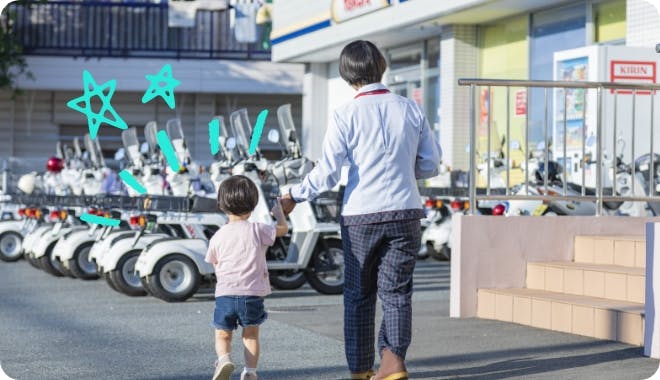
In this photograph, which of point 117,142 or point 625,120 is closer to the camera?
point 625,120

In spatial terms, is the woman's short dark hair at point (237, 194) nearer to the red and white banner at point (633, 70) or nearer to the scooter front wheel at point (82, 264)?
the scooter front wheel at point (82, 264)

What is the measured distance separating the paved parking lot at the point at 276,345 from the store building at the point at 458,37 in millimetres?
7388

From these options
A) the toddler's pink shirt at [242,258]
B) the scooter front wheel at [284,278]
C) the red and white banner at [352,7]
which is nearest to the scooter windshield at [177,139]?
the scooter front wheel at [284,278]

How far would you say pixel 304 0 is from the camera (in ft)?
83.1

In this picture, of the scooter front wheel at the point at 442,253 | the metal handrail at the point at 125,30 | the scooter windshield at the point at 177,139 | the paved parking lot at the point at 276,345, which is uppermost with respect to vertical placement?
the metal handrail at the point at 125,30

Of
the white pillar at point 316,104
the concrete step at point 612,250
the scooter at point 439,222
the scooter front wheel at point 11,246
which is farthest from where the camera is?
the white pillar at point 316,104

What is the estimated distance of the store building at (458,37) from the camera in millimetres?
17656

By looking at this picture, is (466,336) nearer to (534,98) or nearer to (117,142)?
(534,98)

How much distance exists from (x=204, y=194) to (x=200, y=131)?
21107 millimetres

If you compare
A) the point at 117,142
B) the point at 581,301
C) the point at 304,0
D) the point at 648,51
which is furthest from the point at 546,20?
the point at 117,142

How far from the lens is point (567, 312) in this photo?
311 inches

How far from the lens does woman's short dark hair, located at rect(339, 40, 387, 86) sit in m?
5.75

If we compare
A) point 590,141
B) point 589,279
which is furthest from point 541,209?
point 589,279

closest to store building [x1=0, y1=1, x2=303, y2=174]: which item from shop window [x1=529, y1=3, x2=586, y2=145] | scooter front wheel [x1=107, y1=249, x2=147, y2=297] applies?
shop window [x1=529, y1=3, x2=586, y2=145]
